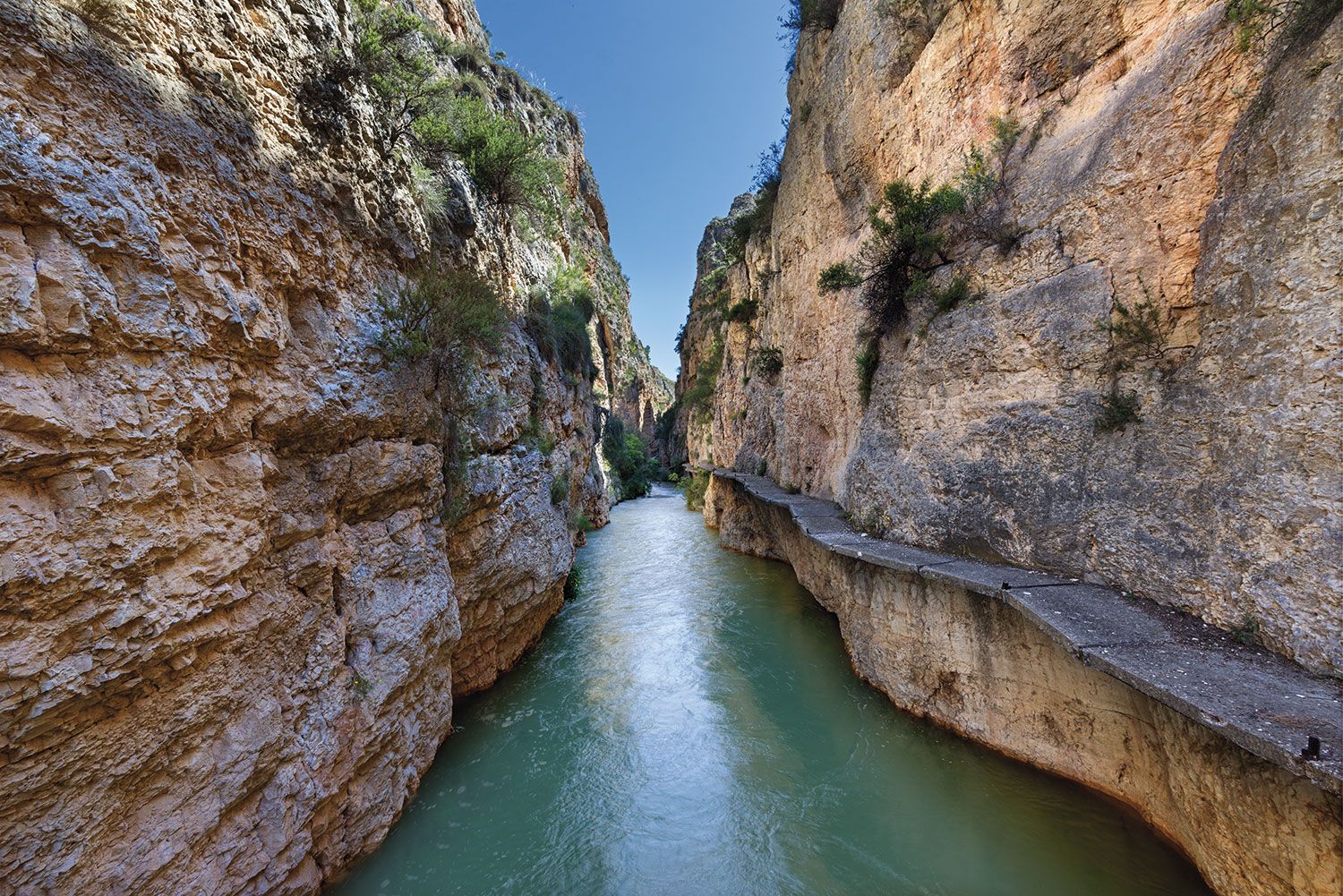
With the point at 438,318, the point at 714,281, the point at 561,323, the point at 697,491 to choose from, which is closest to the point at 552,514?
the point at 438,318

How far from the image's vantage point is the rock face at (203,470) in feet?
7.59

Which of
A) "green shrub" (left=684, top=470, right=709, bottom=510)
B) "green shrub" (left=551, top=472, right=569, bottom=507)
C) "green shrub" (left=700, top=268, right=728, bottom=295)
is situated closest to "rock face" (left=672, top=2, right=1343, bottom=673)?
"green shrub" (left=551, top=472, right=569, bottom=507)

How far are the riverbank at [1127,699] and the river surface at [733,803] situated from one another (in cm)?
40

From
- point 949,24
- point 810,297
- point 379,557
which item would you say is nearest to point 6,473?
point 379,557

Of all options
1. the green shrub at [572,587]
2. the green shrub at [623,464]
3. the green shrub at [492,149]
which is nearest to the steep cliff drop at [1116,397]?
the green shrub at [492,149]

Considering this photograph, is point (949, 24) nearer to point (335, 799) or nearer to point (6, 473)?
point (6, 473)

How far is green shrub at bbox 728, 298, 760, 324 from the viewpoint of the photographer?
55.5 feet

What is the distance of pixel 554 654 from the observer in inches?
330

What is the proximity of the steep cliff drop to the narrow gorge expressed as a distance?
4cm

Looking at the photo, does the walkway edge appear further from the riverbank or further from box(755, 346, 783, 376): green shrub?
box(755, 346, 783, 376): green shrub

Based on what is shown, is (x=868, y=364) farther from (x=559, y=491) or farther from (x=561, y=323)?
(x=561, y=323)

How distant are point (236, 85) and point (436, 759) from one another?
674cm

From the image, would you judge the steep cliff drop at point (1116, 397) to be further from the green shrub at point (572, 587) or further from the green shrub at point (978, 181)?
the green shrub at point (572, 587)

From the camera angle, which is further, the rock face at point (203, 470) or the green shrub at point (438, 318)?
the green shrub at point (438, 318)
